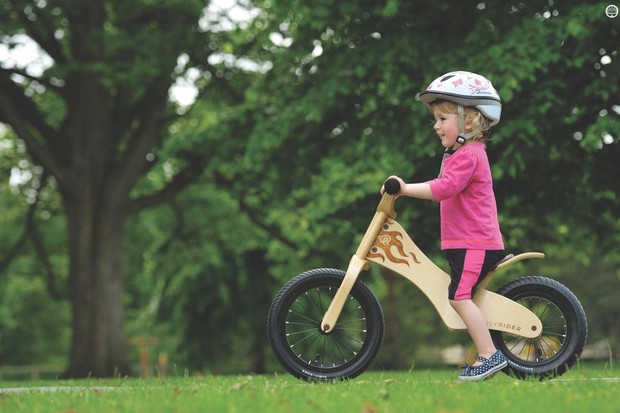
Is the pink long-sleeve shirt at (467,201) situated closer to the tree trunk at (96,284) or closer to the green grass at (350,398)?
the green grass at (350,398)

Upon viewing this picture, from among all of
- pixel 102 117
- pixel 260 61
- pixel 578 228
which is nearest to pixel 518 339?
pixel 578 228

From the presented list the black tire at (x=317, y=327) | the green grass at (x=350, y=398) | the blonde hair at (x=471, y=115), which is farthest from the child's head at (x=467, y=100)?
the green grass at (x=350, y=398)

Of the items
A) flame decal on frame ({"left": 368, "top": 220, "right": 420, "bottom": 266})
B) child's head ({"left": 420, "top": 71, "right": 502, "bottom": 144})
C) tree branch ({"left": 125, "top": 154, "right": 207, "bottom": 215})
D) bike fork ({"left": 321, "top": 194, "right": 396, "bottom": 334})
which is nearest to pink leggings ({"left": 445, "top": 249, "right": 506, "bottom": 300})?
flame decal on frame ({"left": 368, "top": 220, "right": 420, "bottom": 266})

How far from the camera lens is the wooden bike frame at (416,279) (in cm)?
610

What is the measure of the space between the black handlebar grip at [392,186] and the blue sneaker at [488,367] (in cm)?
122

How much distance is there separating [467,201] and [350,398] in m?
1.77

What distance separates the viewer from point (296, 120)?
13734 millimetres

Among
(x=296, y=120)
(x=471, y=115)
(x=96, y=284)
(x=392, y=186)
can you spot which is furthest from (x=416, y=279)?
(x=96, y=284)

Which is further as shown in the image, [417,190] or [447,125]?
[447,125]

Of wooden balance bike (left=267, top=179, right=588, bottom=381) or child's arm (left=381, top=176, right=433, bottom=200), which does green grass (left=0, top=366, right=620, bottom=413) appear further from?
child's arm (left=381, top=176, right=433, bottom=200)

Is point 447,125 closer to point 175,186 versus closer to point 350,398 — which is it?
point 350,398

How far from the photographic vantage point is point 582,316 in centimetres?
620

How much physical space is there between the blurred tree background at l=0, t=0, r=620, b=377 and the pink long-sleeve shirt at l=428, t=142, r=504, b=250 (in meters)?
4.86

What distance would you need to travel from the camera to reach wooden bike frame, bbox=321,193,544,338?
20.0 feet
